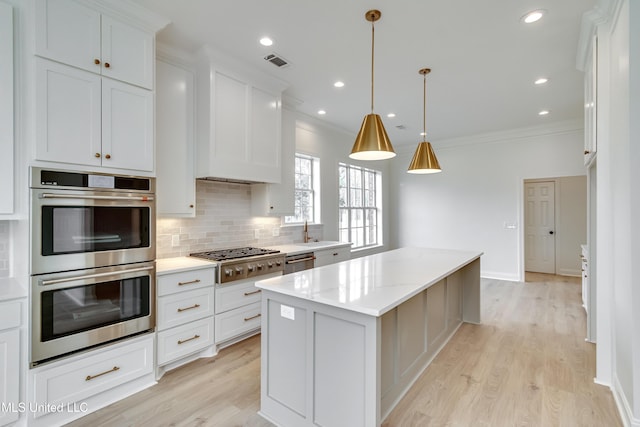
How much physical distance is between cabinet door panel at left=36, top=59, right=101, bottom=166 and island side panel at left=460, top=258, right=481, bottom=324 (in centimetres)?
394

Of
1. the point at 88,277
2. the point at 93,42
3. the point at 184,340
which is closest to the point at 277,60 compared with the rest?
the point at 93,42

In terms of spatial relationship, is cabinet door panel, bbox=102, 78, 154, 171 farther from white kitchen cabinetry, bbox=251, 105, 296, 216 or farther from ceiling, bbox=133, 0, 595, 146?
white kitchen cabinetry, bbox=251, 105, 296, 216

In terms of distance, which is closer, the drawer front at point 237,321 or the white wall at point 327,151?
the drawer front at point 237,321

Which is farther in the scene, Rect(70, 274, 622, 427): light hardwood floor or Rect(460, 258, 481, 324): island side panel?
Rect(460, 258, 481, 324): island side panel

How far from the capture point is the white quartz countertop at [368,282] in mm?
1653

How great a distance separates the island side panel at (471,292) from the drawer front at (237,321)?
100.0 inches

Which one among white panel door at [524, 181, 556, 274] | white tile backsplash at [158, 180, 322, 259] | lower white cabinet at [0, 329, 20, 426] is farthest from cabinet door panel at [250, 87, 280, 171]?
white panel door at [524, 181, 556, 274]

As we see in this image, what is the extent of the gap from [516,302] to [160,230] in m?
4.96

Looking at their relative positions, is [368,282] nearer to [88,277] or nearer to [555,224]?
[88,277]

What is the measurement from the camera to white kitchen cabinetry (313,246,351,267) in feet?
13.6

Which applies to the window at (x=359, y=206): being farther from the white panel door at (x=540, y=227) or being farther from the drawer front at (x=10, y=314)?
the drawer front at (x=10, y=314)

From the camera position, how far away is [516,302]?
4.55 metres

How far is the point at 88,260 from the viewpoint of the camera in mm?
2041

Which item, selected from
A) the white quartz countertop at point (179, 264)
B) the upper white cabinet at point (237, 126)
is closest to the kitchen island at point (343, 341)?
the white quartz countertop at point (179, 264)
